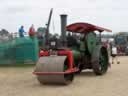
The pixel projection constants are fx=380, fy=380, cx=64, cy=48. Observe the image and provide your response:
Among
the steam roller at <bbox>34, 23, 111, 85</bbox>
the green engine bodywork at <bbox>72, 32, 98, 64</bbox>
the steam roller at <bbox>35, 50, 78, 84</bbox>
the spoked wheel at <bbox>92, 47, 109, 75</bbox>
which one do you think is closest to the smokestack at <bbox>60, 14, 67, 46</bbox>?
the steam roller at <bbox>34, 23, 111, 85</bbox>

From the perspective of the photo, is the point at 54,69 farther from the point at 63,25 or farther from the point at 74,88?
the point at 63,25

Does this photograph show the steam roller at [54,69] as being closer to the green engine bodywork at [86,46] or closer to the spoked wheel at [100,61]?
the green engine bodywork at [86,46]

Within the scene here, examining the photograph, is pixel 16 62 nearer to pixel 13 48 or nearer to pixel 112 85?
pixel 13 48

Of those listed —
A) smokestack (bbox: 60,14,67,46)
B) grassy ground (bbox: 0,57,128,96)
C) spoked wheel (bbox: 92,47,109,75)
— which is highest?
smokestack (bbox: 60,14,67,46)

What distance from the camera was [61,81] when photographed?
37.3ft

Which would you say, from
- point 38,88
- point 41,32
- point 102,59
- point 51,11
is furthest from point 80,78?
point 41,32

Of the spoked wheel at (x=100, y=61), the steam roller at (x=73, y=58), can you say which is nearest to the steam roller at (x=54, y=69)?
the steam roller at (x=73, y=58)

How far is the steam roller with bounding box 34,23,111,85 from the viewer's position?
11359 mm

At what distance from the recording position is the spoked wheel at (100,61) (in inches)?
550

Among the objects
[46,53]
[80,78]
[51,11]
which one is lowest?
[80,78]

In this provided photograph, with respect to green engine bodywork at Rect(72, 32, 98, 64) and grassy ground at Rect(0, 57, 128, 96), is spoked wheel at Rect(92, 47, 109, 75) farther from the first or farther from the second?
grassy ground at Rect(0, 57, 128, 96)

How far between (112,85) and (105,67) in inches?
157

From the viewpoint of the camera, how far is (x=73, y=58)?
13.0 metres

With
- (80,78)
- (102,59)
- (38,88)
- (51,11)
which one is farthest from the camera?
(51,11)
